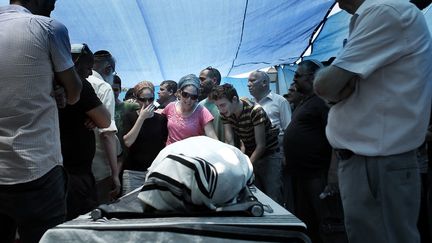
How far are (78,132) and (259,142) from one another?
177 cm

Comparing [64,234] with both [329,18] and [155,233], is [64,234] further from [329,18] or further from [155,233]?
[329,18]

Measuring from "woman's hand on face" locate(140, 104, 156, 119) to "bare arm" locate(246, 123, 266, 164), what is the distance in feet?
2.84

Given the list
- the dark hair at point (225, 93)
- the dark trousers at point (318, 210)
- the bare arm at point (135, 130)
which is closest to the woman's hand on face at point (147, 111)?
the bare arm at point (135, 130)

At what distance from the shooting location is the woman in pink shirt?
3.24 m

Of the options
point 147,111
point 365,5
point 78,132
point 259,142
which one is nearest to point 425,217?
point 259,142

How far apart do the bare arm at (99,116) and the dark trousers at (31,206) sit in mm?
466

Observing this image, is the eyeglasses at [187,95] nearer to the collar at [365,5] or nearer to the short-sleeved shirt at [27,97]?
the short-sleeved shirt at [27,97]

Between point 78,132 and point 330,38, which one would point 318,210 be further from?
point 330,38

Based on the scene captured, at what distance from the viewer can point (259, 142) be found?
3412mm

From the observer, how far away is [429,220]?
290cm

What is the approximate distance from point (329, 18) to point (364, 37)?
3982mm

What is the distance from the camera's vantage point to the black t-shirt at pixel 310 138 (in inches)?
111

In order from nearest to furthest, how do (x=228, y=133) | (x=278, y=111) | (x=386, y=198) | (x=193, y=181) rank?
(x=193, y=181) < (x=386, y=198) < (x=228, y=133) < (x=278, y=111)

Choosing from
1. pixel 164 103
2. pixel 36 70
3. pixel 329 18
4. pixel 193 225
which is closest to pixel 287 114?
pixel 164 103
